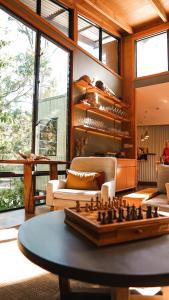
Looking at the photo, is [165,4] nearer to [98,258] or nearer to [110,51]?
[110,51]

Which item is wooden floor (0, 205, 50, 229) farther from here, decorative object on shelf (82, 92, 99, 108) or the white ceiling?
the white ceiling

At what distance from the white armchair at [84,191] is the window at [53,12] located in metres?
3.17

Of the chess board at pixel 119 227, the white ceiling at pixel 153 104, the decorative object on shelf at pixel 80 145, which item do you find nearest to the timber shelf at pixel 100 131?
the decorative object on shelf at pixel 80 145

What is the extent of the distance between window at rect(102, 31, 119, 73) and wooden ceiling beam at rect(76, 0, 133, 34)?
0.51 m

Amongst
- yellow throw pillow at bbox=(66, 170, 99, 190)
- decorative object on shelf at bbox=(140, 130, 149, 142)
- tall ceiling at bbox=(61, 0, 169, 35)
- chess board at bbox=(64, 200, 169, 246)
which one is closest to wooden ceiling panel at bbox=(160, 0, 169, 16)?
tall ceiling at bbox=(61, 0, 169, 35)

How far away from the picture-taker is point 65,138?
5.24m

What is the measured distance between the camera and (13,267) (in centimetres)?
182

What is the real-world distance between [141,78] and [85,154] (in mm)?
3004

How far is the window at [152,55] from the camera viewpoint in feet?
22.3

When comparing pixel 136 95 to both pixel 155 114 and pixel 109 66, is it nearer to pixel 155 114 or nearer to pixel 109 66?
pixel 109 66

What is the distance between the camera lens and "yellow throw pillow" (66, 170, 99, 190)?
323 centimetres

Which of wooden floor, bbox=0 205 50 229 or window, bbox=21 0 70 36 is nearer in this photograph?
wooden floor, bbox=0 205 50 229

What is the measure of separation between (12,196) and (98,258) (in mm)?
3410

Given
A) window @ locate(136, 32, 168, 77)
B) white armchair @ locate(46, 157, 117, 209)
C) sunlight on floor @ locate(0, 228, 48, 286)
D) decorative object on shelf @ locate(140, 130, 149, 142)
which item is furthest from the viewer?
decorative object on shelf @ locate(140, 130, 149, 142)
